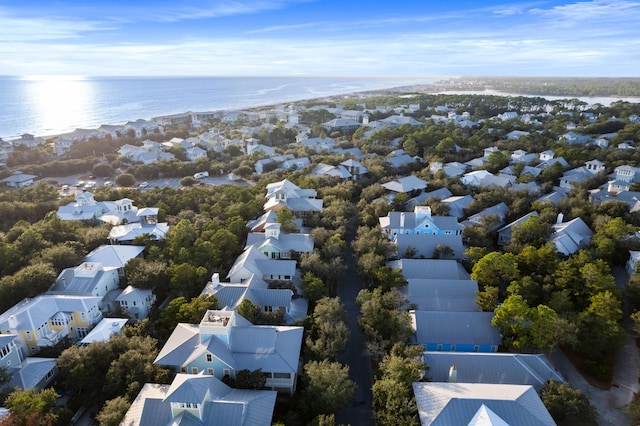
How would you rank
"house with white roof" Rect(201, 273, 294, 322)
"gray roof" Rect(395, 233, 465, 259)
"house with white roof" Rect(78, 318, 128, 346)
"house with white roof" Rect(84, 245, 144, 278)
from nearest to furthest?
1. "house with white roof" Rect(78, 318, 128, 346)
2. "house with white roof" Rect(201, 273, 294, 322)
3. "house with white roof" Rect(84, 245, 144, 278)
4. "gray roof" Rect(395, 233, 465, 259)

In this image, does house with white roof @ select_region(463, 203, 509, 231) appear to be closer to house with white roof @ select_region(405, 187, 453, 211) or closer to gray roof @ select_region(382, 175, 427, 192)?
house with white roof @ select_region(405, 187, 453, 211)

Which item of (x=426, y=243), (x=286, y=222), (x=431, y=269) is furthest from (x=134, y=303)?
(x=426, y=243)

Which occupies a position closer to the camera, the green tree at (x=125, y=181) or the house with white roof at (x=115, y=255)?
the house with white roof at (x=115, y=255)

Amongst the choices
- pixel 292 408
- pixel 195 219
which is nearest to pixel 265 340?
pixel 292 408

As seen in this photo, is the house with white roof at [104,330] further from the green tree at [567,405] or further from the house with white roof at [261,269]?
the green tree at [567,405]

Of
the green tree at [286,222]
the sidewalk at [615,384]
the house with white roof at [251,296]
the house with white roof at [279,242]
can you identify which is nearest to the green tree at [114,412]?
the house with white roof at [251,296]

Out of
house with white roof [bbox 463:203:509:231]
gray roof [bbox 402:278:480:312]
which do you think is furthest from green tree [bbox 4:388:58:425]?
house with white roof [bbox 463:203:509:231]
